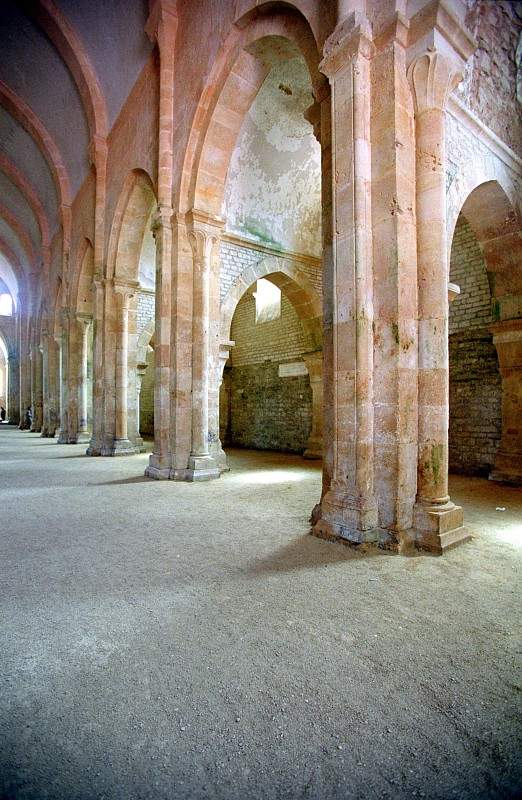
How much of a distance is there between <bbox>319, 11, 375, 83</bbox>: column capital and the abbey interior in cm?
3

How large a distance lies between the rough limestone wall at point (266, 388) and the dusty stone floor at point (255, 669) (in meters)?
8.36

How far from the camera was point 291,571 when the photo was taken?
9.46 ft

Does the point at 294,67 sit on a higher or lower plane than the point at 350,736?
higher

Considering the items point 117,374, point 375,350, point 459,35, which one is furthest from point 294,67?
point 117,374

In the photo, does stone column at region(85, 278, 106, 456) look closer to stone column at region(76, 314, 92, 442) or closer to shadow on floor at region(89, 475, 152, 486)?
stone column at region(76, 314, 92, 442)

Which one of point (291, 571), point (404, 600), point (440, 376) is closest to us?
point (404, 600)

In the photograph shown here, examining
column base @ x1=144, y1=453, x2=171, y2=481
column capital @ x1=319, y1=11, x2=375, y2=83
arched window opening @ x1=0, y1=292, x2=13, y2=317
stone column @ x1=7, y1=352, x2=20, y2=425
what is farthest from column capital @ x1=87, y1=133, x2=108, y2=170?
arched window opening @ x1=0, y1=292, x2=13, y2=317

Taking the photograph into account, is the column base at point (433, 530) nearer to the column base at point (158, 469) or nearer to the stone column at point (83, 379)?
the column base at point (158, 469)

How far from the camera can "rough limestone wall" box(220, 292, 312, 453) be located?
11969 mm

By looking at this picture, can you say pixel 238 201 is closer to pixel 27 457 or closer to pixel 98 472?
pixel 98 472

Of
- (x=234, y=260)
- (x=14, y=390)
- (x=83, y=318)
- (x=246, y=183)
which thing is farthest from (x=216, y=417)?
(x=14, y=390)

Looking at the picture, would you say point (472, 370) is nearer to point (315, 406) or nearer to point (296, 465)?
point (315, 406)

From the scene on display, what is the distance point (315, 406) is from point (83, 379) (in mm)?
7855

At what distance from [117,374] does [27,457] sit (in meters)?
2.93
